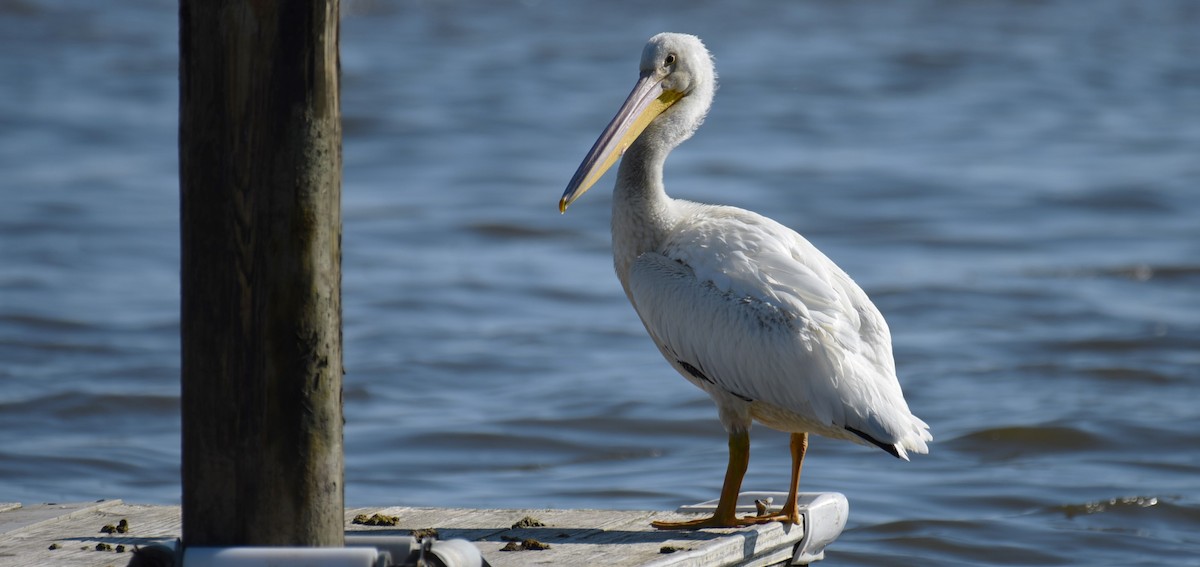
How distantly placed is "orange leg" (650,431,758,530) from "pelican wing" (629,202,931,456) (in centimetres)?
16

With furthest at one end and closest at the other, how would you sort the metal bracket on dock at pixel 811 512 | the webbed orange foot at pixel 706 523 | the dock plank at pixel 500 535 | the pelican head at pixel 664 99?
the pelican head at pixel 664 99 → the metal bracket on dock at pixel 811 512 → the webbed orange foot at pixel 706 523 → the dock plank at pixel 500 535

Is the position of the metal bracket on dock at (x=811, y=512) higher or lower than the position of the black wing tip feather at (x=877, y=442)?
lower

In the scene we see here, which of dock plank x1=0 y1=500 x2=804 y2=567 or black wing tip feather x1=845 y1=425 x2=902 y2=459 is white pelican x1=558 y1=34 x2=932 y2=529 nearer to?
black wing tip feather x1=845 y1=425 x2=902 y2=459

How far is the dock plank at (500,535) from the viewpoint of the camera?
13.2 ft

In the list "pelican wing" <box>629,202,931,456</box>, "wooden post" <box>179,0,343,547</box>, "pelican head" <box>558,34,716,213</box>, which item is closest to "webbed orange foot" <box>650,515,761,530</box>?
"pelican wing" <box>629,202,931,456</box>

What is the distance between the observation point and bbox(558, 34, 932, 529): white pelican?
4258 mm

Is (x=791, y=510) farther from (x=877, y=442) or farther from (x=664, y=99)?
(x=664, y=99)

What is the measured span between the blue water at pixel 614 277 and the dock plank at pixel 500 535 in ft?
5.51

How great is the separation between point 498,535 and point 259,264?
52.9 inches

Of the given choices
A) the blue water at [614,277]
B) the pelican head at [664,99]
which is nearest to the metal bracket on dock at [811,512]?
the pelican head at [664,99]

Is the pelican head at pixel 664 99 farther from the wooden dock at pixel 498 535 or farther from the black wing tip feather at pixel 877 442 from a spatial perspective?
the black wing tip feather at pixel 877 442

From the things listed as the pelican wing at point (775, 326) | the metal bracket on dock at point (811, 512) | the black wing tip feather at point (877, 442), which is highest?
the pelican wing at point (775, 326)

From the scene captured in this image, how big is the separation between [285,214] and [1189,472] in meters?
5.11

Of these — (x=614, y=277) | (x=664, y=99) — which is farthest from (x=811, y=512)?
(x=614, y=277)
